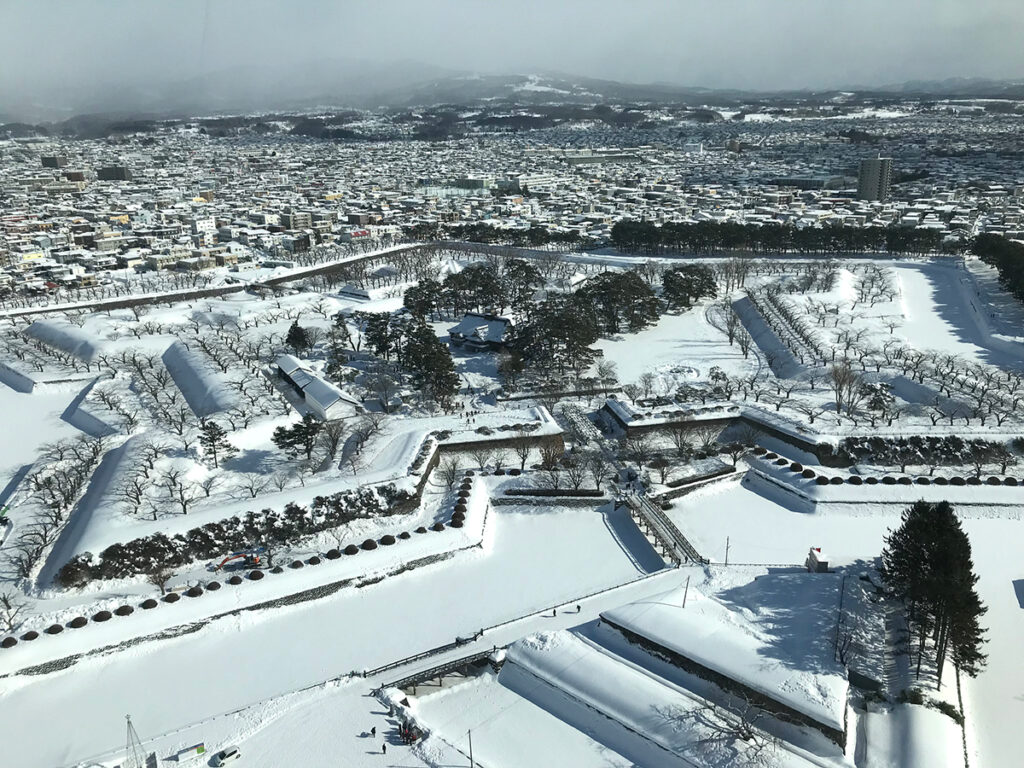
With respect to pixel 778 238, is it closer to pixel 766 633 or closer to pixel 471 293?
pixel 471 293

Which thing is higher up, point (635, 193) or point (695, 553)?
point (635, 193)

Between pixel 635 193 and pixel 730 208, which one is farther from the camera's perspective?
pixel 635 193

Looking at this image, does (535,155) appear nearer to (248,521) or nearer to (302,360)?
(302,360)

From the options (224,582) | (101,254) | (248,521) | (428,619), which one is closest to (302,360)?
(248,521)

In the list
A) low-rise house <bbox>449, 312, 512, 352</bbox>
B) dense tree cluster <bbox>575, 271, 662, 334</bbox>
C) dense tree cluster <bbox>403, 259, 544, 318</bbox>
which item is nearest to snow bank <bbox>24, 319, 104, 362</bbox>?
dense tree cluster <bbox>403, 259, 544, 318</bbox>

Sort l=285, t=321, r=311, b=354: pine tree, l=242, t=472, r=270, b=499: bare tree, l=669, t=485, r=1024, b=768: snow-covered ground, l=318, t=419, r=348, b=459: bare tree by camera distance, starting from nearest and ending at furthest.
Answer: l=669, t=485, r=1024, b=768: snow-covered ground
l=242, t=472, r=270, b=499: bare tree
l=318, t=419, r=348, b=459: bare tree
l=285, t=321, r=311, b=354: pine tree

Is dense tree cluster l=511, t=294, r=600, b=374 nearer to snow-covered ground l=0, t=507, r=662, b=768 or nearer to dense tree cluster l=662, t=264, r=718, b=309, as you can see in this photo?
dense tree cluster l=662, t=264, r=718, b=309
